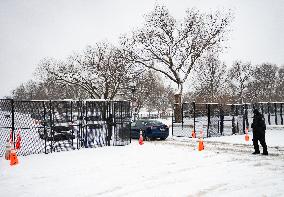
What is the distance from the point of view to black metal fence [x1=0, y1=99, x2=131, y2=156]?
46.7 ft

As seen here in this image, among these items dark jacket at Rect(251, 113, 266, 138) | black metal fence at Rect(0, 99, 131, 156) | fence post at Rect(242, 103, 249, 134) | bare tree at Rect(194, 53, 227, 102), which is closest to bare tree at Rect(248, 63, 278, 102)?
bare tree at Rect(194, 53, 227, 102)

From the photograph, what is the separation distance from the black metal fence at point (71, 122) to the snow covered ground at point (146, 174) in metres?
1.61

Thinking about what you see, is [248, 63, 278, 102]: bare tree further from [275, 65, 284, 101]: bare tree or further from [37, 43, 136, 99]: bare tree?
[37, 43, 136, 99]: bare tree

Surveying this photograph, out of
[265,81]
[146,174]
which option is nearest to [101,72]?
[146,174]

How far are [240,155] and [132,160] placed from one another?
415 centimetres

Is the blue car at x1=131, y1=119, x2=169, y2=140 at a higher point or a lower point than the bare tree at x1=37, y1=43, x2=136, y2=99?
lower

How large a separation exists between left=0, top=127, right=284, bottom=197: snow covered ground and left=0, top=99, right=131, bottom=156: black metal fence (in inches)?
63.5

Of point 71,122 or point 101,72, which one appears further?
point 101,72

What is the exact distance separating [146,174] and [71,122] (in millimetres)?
6657

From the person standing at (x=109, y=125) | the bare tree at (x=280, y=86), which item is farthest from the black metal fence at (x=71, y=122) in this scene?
the bare tree at (x=280, y=86)

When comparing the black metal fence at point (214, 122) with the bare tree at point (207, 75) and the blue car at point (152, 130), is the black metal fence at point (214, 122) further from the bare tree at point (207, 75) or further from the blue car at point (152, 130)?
the bare tree at point (207, 75)

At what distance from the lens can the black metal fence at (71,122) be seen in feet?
46.7

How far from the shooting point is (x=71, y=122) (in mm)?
15258

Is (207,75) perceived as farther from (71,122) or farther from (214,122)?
(71,122)
